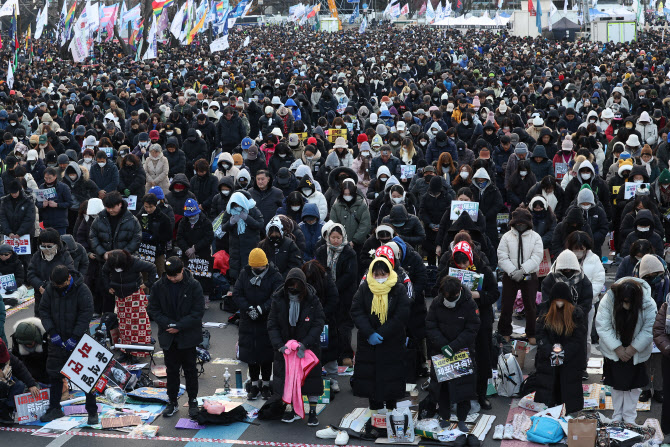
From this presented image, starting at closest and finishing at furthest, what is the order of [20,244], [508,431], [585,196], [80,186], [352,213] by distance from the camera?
[508,431], [585,196], [352,213], [20,244], [80,186]

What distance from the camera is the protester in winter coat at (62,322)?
930 cm

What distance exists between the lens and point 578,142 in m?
17.2

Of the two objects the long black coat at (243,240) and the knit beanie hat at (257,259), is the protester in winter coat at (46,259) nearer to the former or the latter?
the long black coat at (243,240)

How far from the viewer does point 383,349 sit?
901 centimetres

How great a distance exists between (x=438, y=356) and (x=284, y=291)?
153 cm

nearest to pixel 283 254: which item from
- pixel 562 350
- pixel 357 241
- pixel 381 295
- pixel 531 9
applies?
pixel 357 241

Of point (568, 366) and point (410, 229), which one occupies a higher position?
point (410, 229)

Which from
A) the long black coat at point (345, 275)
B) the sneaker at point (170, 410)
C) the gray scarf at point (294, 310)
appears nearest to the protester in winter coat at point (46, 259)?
the sneaker at point (170, 410)

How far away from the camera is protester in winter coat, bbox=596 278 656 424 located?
8.70m

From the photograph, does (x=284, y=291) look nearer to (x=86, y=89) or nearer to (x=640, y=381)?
(x=640, y=381)

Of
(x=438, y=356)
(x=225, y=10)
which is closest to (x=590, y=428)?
(x=438, y=356)

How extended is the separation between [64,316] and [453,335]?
11.9ft

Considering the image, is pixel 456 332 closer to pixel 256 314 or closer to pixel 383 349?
pixel 383 349

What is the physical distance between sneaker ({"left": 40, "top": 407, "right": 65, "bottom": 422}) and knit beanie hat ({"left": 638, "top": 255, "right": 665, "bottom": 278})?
18.5ft
